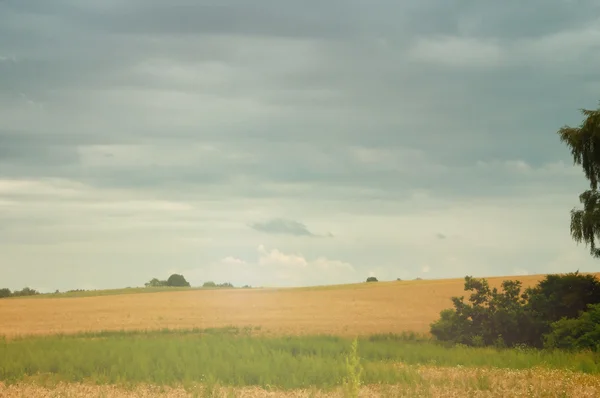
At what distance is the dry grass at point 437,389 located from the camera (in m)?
17.7

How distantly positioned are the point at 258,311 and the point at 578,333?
27.8 metres

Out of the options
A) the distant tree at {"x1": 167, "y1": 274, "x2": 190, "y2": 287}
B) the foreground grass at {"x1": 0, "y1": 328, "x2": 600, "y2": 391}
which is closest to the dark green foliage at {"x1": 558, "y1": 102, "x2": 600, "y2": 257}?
the foreground grass at {"x1": 0, "y1": 328, "x2": 600, "y2": 391}

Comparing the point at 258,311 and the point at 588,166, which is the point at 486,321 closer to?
the point at 588,166

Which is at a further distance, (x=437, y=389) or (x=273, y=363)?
(x=273, y=363)

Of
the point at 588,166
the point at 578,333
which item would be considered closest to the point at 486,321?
the point at 578,333

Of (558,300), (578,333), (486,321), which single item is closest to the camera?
(578,333)

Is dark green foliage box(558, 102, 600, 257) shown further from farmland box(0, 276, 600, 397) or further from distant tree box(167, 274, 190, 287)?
distant tree box(167, 274, 190, 287)

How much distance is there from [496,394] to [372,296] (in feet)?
143

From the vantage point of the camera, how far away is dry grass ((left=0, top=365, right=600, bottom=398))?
1766 cm

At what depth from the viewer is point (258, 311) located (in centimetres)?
5309

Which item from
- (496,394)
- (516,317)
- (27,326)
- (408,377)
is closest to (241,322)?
(27,326)

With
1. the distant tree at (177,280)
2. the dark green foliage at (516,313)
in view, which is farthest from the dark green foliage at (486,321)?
the distant tree at (177,280)

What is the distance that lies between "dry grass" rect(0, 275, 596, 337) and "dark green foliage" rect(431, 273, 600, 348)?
12.7ft

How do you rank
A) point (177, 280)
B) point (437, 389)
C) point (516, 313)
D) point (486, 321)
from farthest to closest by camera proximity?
point (177, 280), point (486, 321), point (516, 313), point (437, 389)
